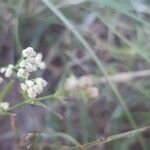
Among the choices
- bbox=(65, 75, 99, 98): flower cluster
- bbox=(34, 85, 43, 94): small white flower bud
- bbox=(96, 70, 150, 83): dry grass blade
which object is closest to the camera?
bbox=(34, 85, 43, 94): small white flower bud

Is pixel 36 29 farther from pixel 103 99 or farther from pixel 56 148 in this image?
pixel 56 148

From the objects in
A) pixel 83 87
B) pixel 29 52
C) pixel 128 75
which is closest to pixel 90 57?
pixel 128 75

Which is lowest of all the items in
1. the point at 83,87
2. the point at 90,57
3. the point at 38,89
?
the point at 38,89

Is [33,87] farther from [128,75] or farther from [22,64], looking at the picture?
[128,75]

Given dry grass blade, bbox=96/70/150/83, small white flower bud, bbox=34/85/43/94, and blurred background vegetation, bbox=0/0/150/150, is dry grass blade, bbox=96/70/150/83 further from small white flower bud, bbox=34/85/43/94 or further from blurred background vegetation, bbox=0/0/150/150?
Result: small white flower bud, bbox=34/85/43/94

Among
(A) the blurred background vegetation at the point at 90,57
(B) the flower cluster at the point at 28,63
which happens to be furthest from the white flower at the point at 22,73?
(A) the blurred background vegetation at the point at 90,57

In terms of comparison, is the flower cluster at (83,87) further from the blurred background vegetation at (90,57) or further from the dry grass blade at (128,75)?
the dry grass blade at (128,75)

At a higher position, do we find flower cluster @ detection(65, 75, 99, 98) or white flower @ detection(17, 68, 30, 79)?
flower cluster @ detection(65, 75, 99, 98)

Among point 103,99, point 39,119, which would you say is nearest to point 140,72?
point 103,99

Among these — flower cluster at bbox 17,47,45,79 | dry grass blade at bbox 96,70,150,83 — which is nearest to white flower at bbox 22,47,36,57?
flower cluster at bbox 17,47,45,79
